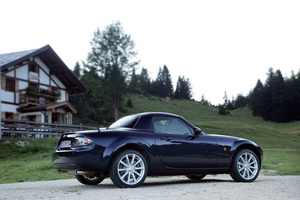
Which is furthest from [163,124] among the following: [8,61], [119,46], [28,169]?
[119,46]

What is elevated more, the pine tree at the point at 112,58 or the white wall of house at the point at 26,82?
the pine tree at the point at 112,58

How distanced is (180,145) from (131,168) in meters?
1.19

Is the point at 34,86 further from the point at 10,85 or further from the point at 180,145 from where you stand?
the point at 180,145

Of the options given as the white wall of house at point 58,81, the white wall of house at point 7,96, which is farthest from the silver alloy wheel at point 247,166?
the white wall of house at point 58,81

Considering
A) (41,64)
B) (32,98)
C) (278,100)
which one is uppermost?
(41,64)

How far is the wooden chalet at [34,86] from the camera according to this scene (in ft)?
94.6

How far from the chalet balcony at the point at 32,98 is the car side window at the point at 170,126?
991 inches

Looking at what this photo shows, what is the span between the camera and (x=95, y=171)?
5.67 meters

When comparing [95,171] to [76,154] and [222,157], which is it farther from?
[222,157]

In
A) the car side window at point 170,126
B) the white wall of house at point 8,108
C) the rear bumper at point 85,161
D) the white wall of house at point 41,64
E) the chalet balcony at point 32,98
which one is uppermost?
the white wall of house at point 41,64

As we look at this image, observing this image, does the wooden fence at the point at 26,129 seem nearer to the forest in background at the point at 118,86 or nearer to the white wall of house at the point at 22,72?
the forest in background at the point at 118,86

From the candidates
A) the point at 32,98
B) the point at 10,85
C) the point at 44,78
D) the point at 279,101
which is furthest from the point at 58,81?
the point at 279,101

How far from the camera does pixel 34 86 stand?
3008cm

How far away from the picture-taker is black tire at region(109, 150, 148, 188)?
5.67 metres
